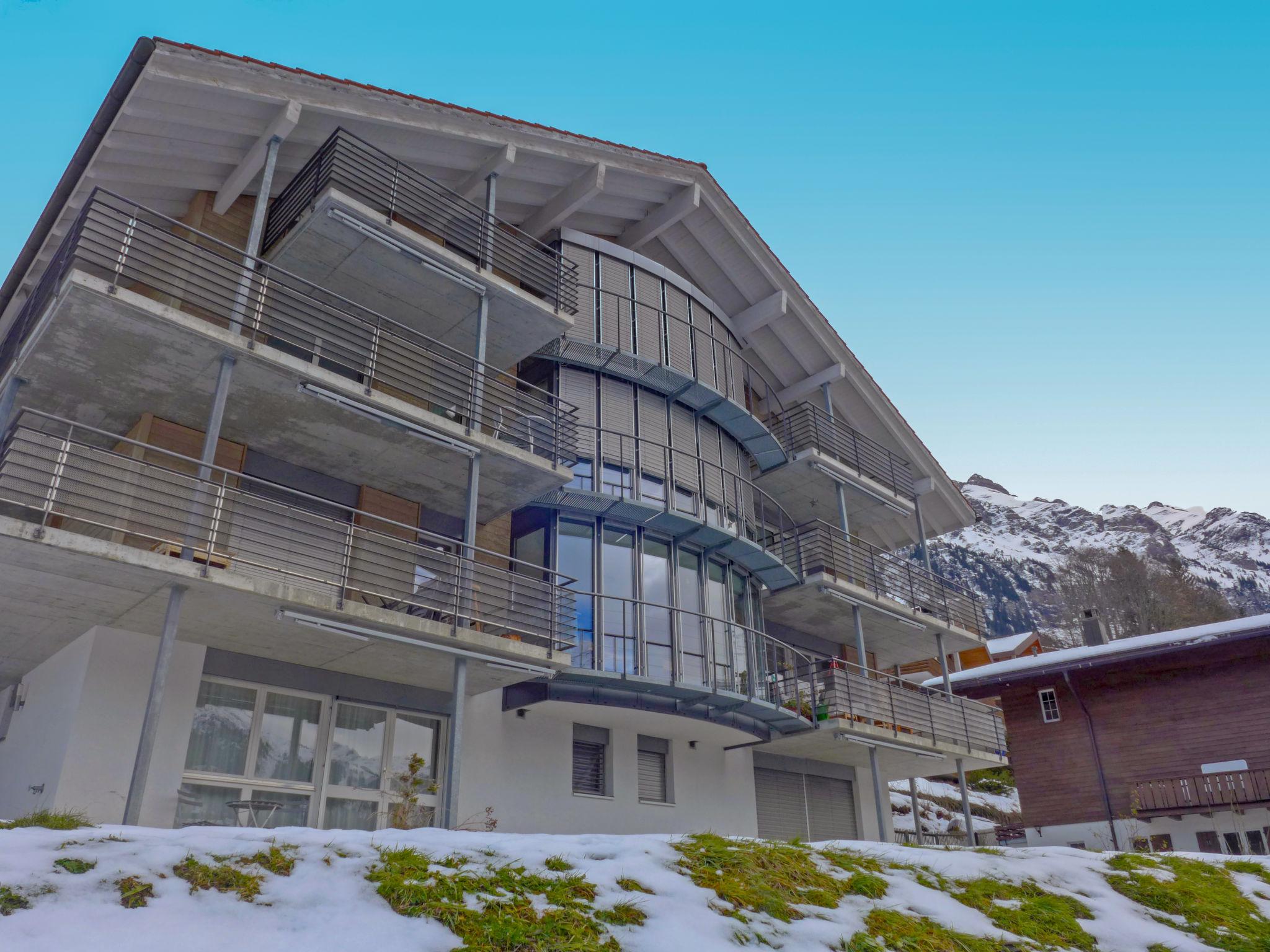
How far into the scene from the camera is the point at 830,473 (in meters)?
23.5

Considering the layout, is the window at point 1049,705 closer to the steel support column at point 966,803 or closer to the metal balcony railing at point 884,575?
the metal balcony railing at point 884,575

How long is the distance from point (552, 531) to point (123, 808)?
25.5ft

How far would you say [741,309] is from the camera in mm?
23734

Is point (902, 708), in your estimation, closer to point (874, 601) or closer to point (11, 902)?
point (874, 601)

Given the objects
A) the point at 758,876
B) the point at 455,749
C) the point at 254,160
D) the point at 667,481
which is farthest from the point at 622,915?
the point at 254,160

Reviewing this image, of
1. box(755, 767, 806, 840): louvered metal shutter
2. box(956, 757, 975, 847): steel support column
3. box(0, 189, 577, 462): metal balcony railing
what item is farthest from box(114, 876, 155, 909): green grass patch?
box(956, 757, 975, 847): steel support column

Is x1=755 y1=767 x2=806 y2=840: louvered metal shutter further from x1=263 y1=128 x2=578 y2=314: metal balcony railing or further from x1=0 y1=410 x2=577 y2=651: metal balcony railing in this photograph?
x1=263 y1=128 x2=578 y2=314: metal balcony railing

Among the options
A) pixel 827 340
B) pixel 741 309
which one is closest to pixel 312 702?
pixel 741 309

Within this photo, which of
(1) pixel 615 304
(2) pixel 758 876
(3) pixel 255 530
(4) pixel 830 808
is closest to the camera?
(2) pixel 758 876

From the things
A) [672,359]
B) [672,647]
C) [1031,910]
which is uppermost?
[672,359]

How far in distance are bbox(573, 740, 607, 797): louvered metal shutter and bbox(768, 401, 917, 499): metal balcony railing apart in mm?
9505

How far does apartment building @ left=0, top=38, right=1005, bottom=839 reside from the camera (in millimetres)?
11875

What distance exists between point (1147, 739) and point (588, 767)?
16.5 metres

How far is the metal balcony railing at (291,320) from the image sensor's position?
41.9 ft
